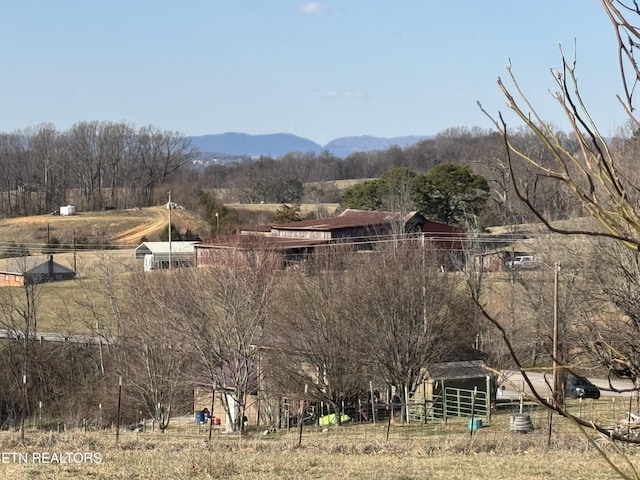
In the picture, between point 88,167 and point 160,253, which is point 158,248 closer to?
point 160,253

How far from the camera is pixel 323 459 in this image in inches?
445

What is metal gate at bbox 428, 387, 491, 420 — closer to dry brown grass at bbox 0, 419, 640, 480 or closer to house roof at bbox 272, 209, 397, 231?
dry brown grass at bbox 0, 419, 640, 480

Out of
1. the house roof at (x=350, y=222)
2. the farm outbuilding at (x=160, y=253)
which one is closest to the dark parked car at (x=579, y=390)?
the house roof at (x=350, y=222)

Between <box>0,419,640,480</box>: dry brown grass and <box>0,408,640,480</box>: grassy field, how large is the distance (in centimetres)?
1

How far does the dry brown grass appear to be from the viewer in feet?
32.6

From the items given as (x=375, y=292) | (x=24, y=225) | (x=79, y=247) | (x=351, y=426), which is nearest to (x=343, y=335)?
(x=375, y=292)

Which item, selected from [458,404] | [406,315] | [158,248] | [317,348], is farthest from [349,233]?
[458,404]

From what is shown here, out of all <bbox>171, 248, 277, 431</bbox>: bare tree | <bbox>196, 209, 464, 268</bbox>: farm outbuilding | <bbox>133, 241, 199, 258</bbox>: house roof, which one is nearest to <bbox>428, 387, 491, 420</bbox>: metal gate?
<bbox>171, 248, 277, 431</bbox>: bare tree

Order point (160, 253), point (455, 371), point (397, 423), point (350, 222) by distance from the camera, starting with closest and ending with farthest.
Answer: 1. point (397, 423)
2. point (455, 371)
3. point (350, 222)
4. point (160, 253)

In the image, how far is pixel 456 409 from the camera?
78.5 ft

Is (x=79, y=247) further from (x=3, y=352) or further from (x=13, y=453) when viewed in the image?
(x=13, y=453)

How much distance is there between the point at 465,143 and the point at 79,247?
69.2 metres

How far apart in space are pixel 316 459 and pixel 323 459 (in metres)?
0.11

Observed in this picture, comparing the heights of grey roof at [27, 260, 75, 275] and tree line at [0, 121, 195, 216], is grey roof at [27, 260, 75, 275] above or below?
below
